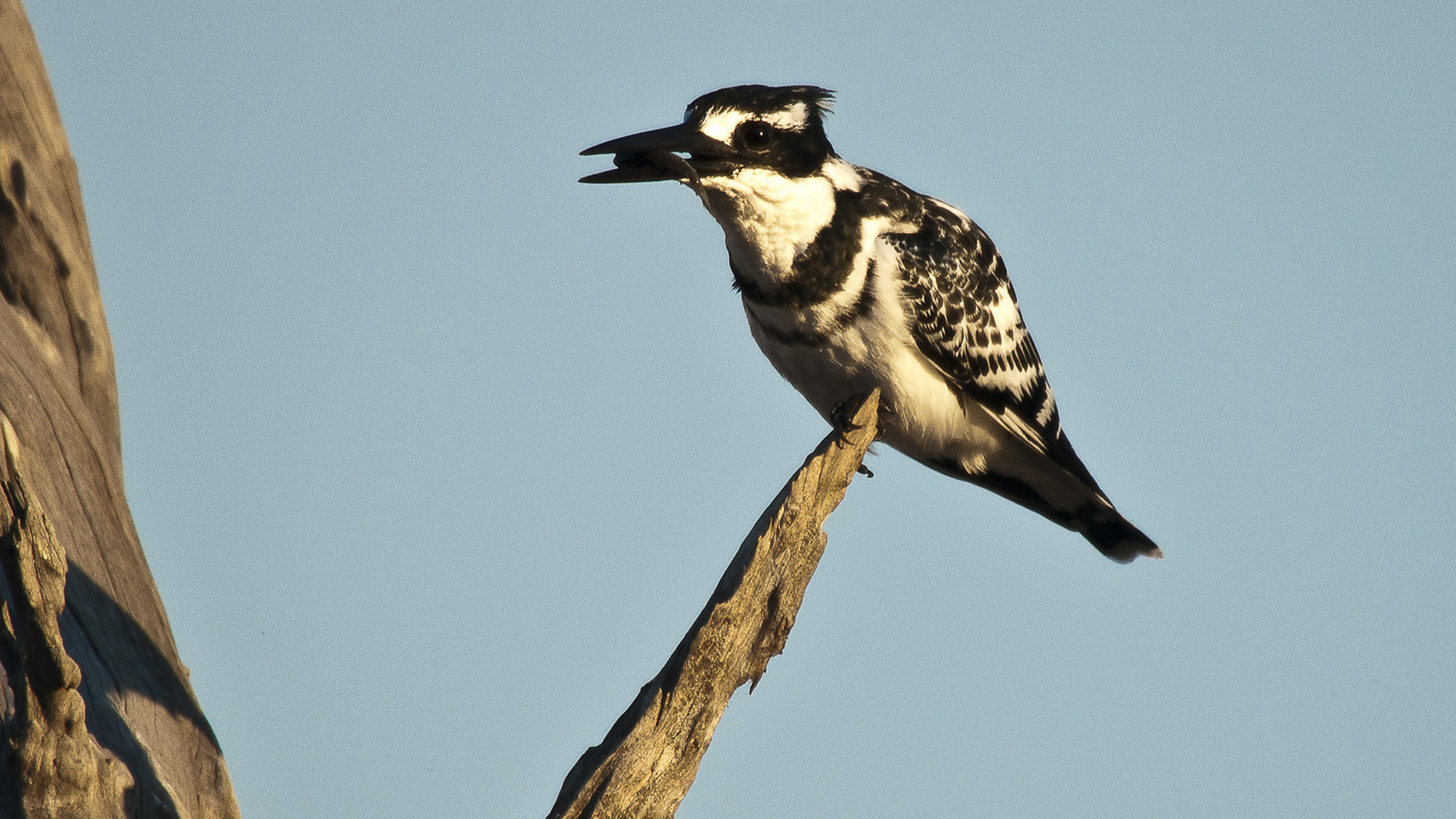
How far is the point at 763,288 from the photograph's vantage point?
21.1ft

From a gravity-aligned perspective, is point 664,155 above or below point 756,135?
below

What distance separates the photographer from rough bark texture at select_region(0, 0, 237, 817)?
3.97 m

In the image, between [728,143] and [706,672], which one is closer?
[706,672]

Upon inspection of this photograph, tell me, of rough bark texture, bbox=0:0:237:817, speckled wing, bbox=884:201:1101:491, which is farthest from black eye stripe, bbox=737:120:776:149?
rough bark texture, bbox=0:0:237:817

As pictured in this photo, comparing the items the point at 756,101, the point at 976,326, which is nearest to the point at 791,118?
the point at 756,101

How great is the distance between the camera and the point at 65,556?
470 cm

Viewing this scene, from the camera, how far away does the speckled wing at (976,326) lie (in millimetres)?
6594

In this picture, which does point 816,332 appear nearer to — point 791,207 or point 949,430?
point 791,207

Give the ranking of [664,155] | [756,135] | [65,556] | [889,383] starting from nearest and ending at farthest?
[65,556] → [664,155] → [756,135] → [889,383]

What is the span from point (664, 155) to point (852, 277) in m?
1.13

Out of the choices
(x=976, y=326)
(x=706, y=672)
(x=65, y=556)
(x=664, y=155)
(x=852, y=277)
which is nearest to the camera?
(x=706, y=672)

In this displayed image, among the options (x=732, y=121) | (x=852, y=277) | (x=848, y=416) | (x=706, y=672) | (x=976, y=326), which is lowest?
(x=706, y=672)

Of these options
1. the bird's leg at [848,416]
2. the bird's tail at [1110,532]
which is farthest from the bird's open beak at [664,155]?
the bird's tail at [1110,532]

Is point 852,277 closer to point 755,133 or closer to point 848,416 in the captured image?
point 848,416
